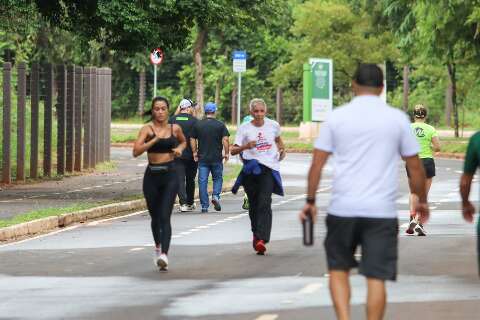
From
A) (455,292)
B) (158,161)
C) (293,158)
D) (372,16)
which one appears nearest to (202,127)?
(158,161)

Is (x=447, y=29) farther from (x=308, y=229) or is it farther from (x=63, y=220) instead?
(x=308, y=229)

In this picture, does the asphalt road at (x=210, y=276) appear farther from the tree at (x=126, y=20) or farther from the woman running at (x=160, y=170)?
the tree at (x=126, y=20)

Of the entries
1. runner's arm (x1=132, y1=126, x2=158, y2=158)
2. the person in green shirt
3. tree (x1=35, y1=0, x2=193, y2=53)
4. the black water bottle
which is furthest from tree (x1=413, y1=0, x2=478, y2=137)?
the black water bottle

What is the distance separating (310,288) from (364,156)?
414cm

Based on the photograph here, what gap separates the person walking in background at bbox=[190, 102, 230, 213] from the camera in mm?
24406

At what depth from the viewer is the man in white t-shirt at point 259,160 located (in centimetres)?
1722

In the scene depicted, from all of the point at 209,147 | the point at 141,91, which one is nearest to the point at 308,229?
the point at 209,147

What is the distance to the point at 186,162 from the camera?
988 inches

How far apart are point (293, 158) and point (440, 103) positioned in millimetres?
28183

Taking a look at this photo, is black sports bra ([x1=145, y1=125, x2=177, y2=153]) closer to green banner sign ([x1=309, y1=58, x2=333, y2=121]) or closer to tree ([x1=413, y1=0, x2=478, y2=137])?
tree ([x1=413, y1=0, x2=478, y2=137])

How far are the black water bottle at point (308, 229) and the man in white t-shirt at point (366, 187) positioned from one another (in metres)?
0.22

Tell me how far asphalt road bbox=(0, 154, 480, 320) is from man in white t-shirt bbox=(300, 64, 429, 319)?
2043 millimetres

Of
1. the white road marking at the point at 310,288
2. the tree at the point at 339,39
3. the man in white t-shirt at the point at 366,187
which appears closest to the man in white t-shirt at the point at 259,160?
the white road marking at the point at 310,288

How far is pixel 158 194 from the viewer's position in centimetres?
1556
